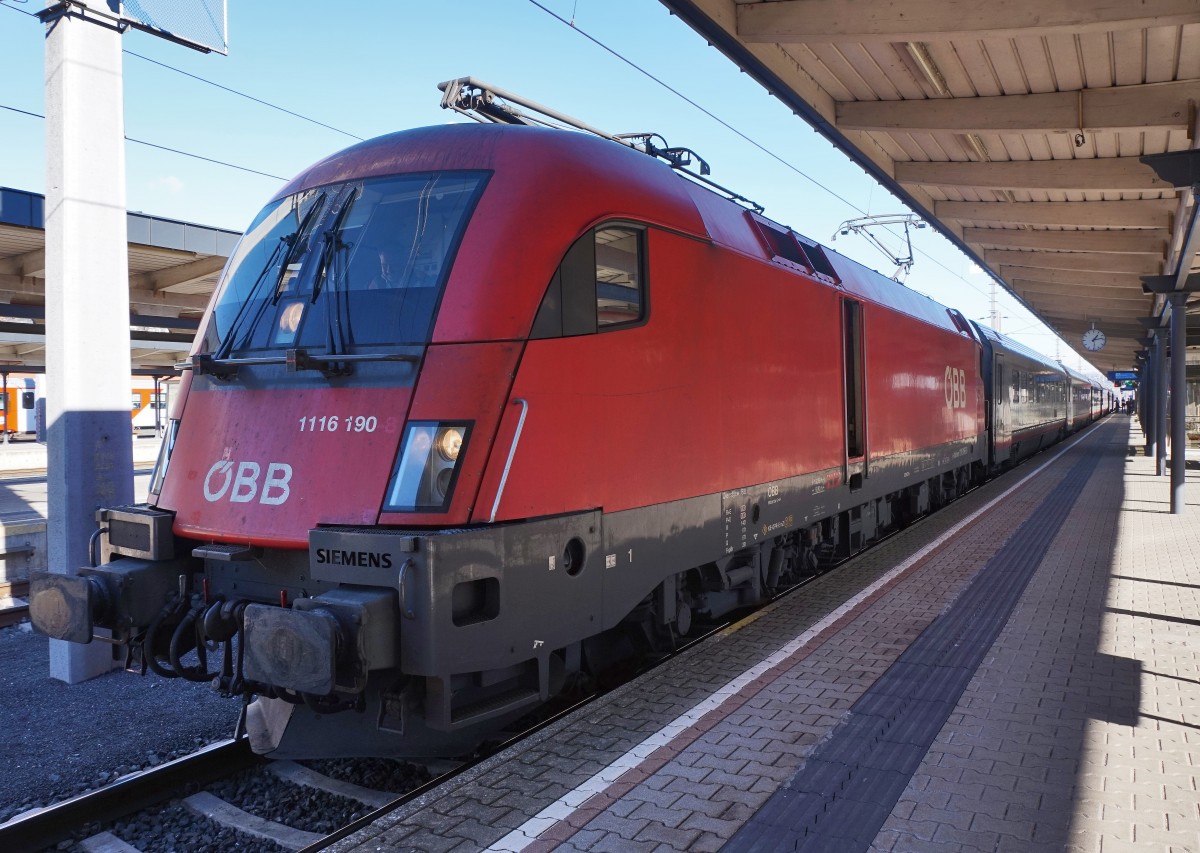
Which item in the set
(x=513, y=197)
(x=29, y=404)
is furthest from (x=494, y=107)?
(x=29, y=404)

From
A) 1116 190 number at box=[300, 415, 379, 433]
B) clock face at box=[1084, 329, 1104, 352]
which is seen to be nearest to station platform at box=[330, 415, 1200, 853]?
1116 190 number at box=[300, 415, 379, 433]

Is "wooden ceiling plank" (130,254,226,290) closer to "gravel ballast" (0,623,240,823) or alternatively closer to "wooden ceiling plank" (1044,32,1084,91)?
"gravel ballast" (0,623,240,823)

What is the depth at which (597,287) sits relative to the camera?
4.86 metres

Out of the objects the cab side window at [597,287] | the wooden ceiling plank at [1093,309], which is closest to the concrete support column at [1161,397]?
the wooden ceiling plank at [1093,309]

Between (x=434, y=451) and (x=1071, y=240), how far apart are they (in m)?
14.6

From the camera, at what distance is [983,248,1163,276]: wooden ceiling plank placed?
1684 centimetres

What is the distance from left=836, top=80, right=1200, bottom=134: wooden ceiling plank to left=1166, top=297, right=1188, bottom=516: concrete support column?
20.3ft

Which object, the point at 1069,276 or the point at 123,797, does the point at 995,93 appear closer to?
the point at 123,797

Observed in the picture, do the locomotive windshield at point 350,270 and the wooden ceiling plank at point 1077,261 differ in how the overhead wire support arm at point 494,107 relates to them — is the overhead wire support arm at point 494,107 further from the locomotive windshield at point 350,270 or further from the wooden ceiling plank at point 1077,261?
the wooden ceiling plank at point 1077,261

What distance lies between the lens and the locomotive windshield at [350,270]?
4.55m

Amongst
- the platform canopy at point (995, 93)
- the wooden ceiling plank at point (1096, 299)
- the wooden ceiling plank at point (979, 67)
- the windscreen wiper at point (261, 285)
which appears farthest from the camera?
the wooden ceiling plank at point (1096, 299)

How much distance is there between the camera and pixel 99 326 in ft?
22.9

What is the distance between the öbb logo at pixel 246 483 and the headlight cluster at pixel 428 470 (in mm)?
667

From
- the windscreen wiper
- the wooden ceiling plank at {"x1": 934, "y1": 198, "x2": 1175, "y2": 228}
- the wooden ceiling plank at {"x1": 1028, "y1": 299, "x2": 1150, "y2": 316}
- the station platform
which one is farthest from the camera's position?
the wooden ceiling plank at {"x1": 1028, "y1": 299, "x2": 1150, "y2": 316}
